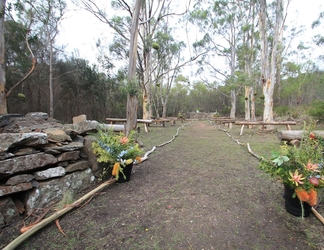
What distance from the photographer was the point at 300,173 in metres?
1.42

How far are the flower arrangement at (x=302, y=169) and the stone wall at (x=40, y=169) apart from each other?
2012mm

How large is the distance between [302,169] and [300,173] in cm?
4

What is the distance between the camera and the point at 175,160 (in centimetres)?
324

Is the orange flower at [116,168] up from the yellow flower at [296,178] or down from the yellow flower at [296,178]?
down

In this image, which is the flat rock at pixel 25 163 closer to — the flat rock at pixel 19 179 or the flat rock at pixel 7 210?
the flat rock at pixel 19 179

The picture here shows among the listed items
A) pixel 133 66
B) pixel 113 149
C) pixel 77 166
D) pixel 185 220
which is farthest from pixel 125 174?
pixel 133 66

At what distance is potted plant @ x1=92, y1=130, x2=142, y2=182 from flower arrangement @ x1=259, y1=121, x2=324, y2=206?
152 cm

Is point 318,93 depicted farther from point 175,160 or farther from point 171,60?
point 175,160

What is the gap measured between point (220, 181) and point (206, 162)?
33.0 inches

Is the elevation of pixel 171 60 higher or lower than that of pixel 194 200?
higher

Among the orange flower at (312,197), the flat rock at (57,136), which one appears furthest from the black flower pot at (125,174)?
the orange flower at (312,197)

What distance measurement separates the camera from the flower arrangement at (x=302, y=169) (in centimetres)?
131

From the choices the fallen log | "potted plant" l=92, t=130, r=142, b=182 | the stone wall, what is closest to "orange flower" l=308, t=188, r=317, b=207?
"potted plant" l=92, t=130, r=142, b=182

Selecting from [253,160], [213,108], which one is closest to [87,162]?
[253,160]
